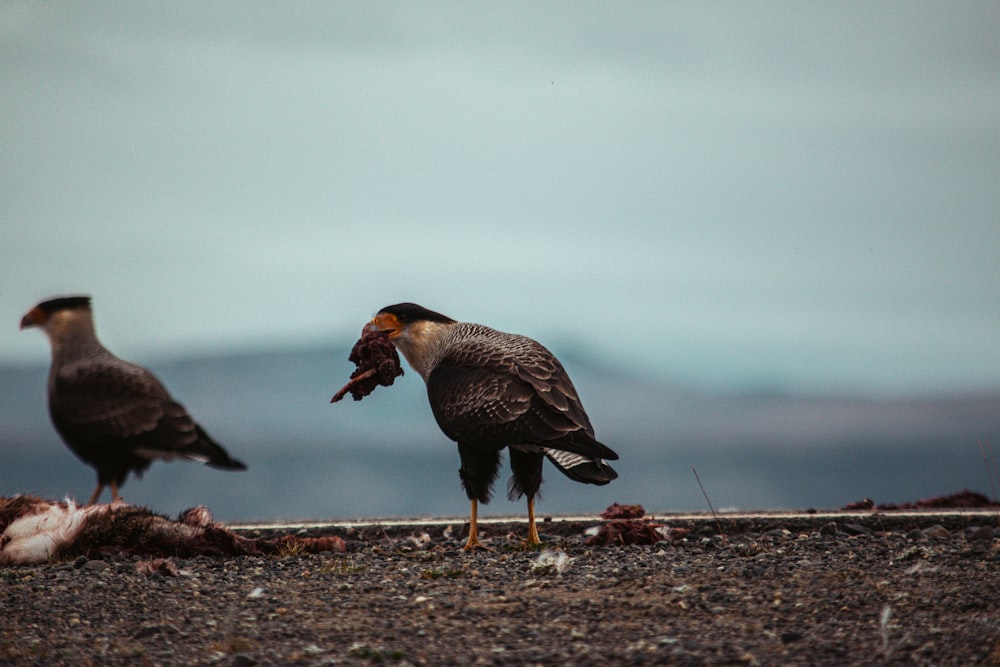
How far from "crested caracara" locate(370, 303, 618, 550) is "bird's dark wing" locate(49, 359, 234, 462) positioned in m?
2.41

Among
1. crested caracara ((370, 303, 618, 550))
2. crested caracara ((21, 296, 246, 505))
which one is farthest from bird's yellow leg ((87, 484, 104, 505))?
crested caracara ((370, 303, 618, 550))

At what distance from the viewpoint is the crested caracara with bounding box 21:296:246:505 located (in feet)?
26.1

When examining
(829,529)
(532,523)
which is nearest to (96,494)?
(532,523)

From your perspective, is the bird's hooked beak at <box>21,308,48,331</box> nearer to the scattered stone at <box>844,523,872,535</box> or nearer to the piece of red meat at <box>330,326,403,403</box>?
the piece of red meat at <box>330,326,403,403</box>

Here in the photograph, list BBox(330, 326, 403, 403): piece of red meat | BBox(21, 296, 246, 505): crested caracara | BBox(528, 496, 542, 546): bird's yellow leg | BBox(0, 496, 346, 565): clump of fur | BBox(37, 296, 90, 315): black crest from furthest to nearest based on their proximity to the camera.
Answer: BBox(330, 326, 403, 403): piece of red meat < BBox(528, 496, 542, 546): bird's yellow leg < BBox(0, 496, 346, 565): clump of fur < BBox(37, 296, 90, 315): black crest < BBox(21, 296, 246, 505): crested caracara

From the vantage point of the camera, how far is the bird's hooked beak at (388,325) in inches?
408

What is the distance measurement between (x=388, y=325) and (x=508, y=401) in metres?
1.65

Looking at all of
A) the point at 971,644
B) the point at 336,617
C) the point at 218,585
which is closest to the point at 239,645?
the point at 336,617

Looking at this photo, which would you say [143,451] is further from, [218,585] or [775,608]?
[775,608]

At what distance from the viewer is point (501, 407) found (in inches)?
365

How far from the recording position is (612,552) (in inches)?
372

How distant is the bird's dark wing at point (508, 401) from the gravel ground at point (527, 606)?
909mm

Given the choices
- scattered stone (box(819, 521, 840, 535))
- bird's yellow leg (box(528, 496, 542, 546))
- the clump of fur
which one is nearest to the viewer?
the clump of fur

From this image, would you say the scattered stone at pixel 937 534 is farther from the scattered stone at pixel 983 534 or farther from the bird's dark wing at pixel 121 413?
the bird's dark wing at pixel 121 413
